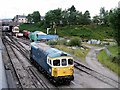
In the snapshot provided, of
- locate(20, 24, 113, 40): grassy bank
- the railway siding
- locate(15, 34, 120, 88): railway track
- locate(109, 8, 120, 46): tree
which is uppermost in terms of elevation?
locate(109, 8, 120, 46): tree

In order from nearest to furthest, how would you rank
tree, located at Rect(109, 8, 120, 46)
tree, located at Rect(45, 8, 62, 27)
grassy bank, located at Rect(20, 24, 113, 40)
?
tree, located at Rect(109, 8, 120, 46)
grassy bank, located at Rect(20, 24, 113, 40)
tree, located at Rect(45, 8, 62, 27)

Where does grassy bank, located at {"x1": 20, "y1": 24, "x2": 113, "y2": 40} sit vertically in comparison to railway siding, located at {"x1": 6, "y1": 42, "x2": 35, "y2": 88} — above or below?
above

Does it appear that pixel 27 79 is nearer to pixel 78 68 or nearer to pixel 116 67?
pixel 78 68

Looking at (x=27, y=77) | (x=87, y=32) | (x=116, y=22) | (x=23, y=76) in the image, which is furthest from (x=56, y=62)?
(x=87, y=32)

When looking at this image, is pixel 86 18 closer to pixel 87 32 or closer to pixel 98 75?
pixel 87 32

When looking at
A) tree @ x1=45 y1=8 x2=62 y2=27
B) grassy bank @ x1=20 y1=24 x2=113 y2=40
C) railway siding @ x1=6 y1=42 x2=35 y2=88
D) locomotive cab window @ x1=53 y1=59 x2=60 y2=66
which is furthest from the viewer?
tree @ x1=45 y1=8 x2=62 y2=27

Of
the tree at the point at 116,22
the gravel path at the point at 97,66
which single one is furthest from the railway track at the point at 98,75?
the tree at the point at 116,22

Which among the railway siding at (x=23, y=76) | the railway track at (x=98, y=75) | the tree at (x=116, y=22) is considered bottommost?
the railway track at (x=98, y=75)

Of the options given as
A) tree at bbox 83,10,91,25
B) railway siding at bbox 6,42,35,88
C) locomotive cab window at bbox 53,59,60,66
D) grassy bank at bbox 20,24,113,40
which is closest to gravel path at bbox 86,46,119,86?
locomotive cab window at bbox 53,59,60,66

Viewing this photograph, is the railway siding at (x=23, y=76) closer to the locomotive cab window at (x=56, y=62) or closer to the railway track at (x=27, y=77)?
the railway track at (x=27, y=77)

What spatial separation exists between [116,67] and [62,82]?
26.5 feet

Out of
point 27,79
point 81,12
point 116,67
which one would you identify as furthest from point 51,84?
point 81,12

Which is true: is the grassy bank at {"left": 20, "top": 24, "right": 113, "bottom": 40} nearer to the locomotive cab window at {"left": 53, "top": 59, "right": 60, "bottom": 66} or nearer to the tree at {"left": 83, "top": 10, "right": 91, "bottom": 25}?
the tree at {"left": 83, "top": 10, "right": 91, "bottom": 25}

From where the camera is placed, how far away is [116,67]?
94.2 ft
